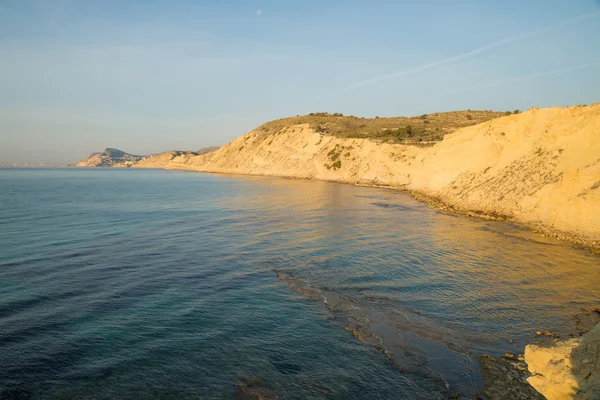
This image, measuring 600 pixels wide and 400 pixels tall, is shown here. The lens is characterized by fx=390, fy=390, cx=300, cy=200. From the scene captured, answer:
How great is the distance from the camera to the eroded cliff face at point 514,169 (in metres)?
24.0

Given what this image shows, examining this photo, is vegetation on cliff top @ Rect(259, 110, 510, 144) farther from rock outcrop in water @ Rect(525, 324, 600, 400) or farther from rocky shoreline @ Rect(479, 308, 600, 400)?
rock outcrop in water @ Rect(525, 324, 600, 400)

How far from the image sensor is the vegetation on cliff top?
71375 mm

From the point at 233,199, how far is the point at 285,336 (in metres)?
35.8

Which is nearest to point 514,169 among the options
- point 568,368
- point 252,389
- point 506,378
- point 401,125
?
point 506,378

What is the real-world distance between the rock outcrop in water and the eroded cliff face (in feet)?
50.9

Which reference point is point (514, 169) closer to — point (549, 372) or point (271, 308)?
point (271, 308)

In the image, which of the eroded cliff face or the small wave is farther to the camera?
the eroded cliff face

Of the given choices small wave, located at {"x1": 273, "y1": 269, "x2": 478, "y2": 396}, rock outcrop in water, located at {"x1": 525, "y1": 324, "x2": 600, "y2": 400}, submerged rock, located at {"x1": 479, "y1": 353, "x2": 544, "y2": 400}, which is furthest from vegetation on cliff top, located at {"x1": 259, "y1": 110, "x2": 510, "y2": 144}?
rock outcrop in water, located at {"x1": 525, "y1": 324, "x2": 600, "y2": 400}

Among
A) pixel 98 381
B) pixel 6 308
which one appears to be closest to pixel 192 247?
pixel 6 308

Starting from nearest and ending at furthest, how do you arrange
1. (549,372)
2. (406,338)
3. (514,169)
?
(549,372) < (406,338) < (514,169)

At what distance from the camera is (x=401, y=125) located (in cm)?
8812

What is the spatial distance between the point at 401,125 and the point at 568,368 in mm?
84576

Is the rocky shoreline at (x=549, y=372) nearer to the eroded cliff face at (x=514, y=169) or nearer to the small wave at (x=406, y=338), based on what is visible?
the small wave at (x=406, y=338)

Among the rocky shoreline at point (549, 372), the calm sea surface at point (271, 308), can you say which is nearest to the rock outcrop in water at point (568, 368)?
the rocky shoreline at point (549, 372)
